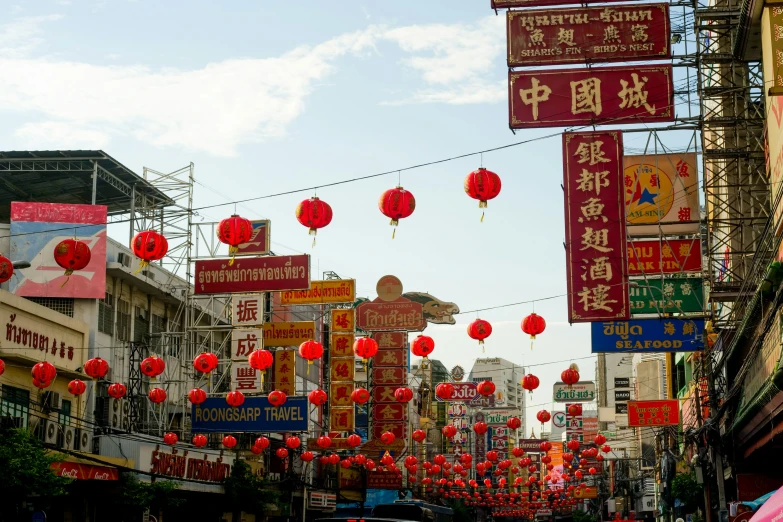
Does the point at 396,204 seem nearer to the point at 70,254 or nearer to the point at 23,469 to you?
the point at 70,254

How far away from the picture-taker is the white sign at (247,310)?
3531 cm

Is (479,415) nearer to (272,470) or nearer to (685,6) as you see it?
(272,470)

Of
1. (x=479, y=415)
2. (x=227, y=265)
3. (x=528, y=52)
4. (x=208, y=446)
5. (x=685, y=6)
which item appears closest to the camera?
(x=528, y=52)

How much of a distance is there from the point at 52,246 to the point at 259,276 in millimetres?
6681

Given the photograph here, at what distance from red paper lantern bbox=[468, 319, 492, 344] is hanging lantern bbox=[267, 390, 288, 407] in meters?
7.18


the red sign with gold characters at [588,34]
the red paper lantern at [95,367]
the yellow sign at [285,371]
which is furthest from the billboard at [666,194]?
the yellow sign at [285,371]

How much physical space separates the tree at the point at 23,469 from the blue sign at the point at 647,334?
1324cm

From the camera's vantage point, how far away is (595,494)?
94.2 metres

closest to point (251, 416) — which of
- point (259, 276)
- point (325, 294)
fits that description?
point (259, 276)

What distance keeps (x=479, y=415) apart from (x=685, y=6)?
103 metres

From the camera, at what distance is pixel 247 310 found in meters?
35.4

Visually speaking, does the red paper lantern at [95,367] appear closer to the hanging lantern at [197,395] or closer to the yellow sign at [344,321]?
the hanging lantern at [197,395]

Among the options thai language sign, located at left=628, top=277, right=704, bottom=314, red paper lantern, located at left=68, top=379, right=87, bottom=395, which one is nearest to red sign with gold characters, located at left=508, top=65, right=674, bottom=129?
thai language sign, located at left=628, top=277, right=704, bottom=314

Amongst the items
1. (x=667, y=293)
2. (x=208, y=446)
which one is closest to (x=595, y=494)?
(x=208, y=446)
